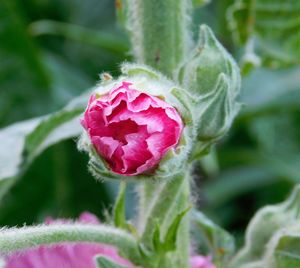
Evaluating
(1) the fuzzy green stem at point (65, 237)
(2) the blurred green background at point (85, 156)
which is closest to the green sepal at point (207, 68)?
(1) the fuzzy green stem at point (65, 237)

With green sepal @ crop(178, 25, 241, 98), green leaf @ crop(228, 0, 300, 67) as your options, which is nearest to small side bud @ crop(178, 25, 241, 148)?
green sepal @ crop(178, 25, 241, 98)

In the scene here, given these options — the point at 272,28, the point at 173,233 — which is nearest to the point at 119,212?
the point at 173,233

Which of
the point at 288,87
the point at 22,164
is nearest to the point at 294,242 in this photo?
the point at 22,164

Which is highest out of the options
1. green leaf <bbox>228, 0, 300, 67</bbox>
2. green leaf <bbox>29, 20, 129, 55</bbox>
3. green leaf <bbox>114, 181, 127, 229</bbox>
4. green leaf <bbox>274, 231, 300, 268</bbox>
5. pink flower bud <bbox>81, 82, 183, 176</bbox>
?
green leaf <bbox>29, 20, 129, 55</bbox>

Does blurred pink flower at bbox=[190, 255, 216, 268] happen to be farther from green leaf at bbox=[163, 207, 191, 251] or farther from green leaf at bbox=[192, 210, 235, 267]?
green leaf at bbox=[163, 207, 191, 251]

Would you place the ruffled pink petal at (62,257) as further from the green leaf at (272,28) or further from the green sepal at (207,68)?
the green leaf at (272,28)

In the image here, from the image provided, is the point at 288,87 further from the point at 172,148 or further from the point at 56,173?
the point at 172,148

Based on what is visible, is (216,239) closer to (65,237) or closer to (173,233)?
(173,233)
